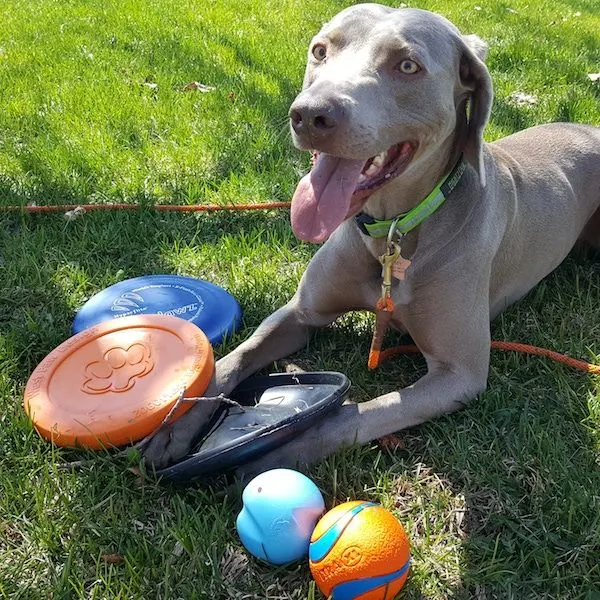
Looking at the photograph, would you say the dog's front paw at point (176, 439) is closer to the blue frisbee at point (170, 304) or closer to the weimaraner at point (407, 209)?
the weimaraner at point (407, 209)

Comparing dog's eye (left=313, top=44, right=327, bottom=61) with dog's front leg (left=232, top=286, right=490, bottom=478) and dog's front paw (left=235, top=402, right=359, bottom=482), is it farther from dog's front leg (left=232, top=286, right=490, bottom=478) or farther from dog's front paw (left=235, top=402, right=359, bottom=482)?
dog's front paw (left=235, top=402, right=359, bottom=482)

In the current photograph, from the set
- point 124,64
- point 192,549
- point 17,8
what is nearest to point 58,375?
point 192,549

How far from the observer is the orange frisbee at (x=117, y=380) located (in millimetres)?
2344

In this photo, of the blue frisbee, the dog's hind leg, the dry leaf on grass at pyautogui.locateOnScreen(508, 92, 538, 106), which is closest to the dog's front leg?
the blue frisbee

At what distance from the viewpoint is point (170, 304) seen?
306cm

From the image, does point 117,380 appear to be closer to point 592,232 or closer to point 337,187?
point 337,187

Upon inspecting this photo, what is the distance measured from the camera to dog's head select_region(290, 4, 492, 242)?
2.28m

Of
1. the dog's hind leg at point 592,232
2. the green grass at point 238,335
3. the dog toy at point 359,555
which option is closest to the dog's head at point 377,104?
the green grass at point 238,335

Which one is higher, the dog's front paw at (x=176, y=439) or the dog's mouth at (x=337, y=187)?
the dog's mouth at (x=337, y=187)

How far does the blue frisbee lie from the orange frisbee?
0.28 m

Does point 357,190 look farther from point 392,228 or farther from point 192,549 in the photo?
point 192,549

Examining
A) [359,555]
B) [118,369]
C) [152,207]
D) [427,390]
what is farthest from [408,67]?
[152,207]

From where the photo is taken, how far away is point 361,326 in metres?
3.21

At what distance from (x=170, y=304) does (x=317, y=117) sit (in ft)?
3.85
